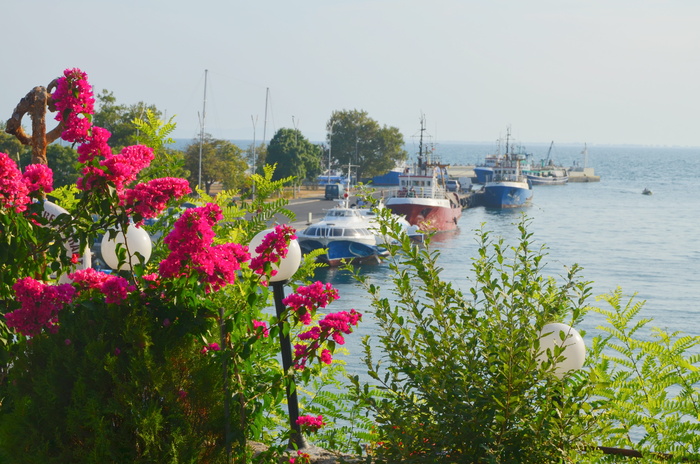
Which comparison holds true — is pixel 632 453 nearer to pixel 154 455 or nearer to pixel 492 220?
pixel 154 455

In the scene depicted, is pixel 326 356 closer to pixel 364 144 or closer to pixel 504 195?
pixel 504 195

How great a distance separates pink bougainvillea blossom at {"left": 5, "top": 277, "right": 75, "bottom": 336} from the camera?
15.1 ft

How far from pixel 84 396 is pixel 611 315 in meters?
3.31

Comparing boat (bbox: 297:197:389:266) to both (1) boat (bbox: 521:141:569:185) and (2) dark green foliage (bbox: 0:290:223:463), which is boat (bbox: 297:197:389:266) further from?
(1) boat (bbox: 521:141:569:185)

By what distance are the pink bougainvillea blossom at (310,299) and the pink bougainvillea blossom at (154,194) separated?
0.90 m

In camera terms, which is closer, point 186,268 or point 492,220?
point 186,268

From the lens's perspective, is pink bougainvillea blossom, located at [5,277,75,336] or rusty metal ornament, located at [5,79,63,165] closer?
pink bougainvillea blossom, located at [5,277,75,336]

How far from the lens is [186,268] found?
4500mm

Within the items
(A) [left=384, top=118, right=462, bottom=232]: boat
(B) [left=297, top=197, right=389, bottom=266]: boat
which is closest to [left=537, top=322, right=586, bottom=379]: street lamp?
(B) [left=297, top=197, right=389, bottom=266]: boat

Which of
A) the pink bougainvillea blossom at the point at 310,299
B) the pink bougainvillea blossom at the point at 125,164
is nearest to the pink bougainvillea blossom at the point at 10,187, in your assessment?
the pink bougainvillea blossom at the point at 125,164

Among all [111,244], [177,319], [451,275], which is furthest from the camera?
[451,275]

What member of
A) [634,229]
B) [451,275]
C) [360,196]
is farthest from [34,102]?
[634,229]

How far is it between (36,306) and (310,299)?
1.53m

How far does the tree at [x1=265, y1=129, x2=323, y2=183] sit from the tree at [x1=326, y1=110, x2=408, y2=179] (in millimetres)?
7987
